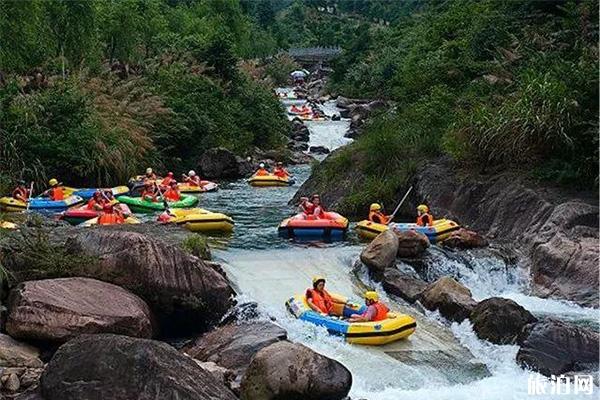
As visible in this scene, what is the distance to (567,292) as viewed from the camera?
36.8ft

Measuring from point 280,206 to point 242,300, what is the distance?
892 cm

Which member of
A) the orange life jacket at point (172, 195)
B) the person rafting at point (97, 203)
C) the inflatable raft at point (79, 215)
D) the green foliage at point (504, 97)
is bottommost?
the orange life jacket at point (172, 195)

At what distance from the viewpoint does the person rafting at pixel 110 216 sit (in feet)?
47.8

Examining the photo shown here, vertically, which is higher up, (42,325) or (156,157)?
(42,325)

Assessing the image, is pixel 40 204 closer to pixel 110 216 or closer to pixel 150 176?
pixel 150 176

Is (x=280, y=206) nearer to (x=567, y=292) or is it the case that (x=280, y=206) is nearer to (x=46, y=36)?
(x=567, y=292)

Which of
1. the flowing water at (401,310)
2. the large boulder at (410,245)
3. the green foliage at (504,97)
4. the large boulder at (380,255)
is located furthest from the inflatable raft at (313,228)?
the green foliage at (504,97)

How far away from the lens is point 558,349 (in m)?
8.91

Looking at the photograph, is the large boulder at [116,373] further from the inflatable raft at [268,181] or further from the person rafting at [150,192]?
the inflatable raft at [268,181]

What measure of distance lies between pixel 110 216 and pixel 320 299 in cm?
573

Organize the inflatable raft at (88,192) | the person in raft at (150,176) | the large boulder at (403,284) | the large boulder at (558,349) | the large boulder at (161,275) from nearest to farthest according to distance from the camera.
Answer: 1. the large boulder at (558,349)
2. the large boulder at (161,275)
3. the large boulder at (403,284)
4. the inflatable raft at (88,192)
5. the person in raft at (150,176)

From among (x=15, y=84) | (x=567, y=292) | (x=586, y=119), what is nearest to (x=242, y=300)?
(x=567, y=292)

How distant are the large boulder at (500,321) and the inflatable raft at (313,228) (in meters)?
5.39

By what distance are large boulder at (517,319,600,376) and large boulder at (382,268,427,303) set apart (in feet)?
7.52
